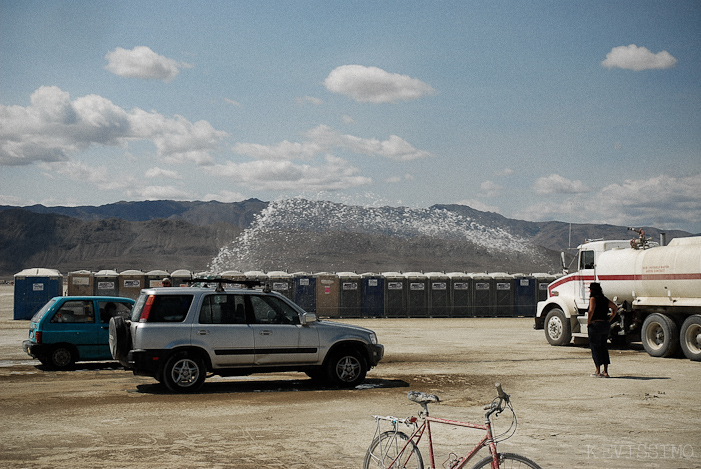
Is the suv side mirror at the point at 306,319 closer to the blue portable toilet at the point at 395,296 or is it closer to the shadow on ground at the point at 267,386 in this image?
the shadow on ground at the point at 267,386

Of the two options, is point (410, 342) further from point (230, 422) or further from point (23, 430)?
point (23, 430)

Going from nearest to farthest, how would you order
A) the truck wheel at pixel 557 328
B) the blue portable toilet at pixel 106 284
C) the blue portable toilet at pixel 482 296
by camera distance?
the truck wheel at pixel 557 328 → the blue portable toilet at pixel 106 284 → the blue portable toilet at pixel 482 296

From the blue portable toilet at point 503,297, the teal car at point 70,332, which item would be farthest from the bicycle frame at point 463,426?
the blue portable toilet at point 503,297

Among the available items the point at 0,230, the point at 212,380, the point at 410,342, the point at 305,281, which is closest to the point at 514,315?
the point at 305,281

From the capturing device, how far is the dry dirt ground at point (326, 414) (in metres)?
7.80

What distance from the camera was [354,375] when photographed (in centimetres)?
1272

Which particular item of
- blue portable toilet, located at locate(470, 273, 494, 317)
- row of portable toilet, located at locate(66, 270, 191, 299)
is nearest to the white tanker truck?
blue portable toilet, located at locate(470, 273, 494, 317)

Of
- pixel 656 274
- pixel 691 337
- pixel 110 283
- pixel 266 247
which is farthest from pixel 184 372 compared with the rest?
pixel 266 247

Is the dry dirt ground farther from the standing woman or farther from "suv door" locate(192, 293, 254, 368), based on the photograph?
"suv door" locate(192, 293, 254, 368)

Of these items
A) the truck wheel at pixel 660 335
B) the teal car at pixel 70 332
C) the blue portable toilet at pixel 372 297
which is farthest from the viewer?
the blue portable toilet at pixel 372 297

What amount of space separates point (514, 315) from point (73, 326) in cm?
2682

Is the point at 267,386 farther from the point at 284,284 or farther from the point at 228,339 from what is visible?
the point at 284,284

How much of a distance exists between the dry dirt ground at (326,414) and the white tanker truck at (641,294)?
1.37 metres

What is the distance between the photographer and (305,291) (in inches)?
1382
